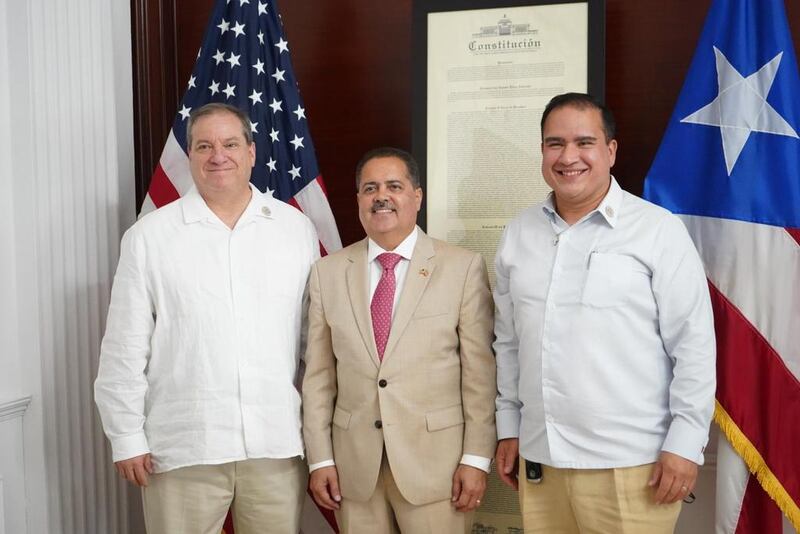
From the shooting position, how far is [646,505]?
6.03 feet

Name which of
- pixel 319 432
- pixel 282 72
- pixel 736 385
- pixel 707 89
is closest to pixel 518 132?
pixel 707 89

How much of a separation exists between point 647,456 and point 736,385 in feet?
1.61

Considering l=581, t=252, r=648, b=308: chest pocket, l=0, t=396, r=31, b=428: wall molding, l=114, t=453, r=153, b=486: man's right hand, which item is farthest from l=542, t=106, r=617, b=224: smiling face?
l=0, t=396, r=31, b=428: wall molding

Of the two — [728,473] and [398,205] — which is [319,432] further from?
[728,473]

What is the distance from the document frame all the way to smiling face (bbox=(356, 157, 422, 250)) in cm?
52

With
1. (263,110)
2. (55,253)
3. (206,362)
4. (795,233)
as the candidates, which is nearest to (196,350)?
(206,362)

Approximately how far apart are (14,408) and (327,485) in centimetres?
111

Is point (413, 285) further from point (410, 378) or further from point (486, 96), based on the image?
point (486, 96)

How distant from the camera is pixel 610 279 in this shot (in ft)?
6.02

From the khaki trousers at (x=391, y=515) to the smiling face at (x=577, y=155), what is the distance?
885 millimetres

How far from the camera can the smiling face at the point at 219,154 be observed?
2115mm

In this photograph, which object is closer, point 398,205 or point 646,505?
point 646,505

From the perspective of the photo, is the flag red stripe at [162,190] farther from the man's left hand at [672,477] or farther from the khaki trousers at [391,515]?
the man's left hand at [672,477]

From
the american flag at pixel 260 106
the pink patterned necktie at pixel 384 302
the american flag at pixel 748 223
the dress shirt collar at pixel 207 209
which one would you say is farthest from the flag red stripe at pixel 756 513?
the dress shirt collar at pixel 207 209
